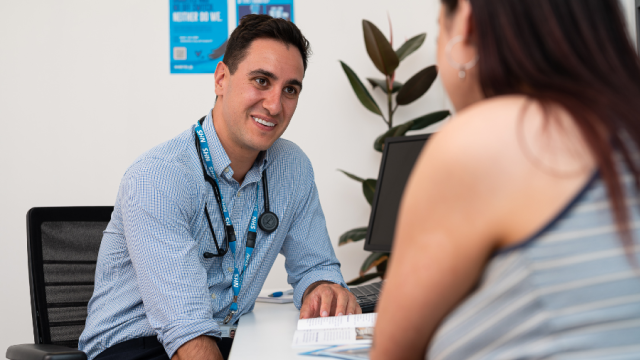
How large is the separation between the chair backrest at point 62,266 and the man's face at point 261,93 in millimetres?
480

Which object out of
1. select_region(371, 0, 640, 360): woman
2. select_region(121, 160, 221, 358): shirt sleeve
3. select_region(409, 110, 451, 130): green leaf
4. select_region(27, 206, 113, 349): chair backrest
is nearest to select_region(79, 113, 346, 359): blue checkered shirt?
select_region(121, 160, 221, 358): shirt sleeve

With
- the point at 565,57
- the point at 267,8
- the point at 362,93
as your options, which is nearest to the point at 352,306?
Result: the point at 565,57

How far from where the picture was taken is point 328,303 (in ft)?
4.43

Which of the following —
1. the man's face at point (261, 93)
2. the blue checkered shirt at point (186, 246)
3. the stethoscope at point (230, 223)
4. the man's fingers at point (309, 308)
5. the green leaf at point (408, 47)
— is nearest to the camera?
the blue checkered shirt at point (186, 246)

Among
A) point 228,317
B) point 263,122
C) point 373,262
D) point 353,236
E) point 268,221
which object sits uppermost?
point 263,122

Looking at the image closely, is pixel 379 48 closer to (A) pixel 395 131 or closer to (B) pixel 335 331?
(A) pixel 395 131

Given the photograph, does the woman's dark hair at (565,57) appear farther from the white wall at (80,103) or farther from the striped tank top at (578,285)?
the white wall at (80,103)

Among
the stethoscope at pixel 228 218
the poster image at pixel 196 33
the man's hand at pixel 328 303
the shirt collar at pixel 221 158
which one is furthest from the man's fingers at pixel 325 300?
the poster image at pixel 196 33

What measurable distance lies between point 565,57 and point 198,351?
3.11 feet

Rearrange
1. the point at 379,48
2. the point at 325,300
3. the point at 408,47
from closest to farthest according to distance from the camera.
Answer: the point at 325,300, the point at 379,48, the point at 408,47

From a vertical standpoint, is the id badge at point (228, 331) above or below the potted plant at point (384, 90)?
below

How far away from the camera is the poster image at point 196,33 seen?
107 inches

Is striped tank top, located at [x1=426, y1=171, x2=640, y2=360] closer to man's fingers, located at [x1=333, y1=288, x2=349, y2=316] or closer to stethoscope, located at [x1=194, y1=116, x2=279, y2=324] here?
man's fingers, located at [x1=333, y1=288, x2=349, y2=316]

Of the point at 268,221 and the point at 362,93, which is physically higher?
the point at 362,93
